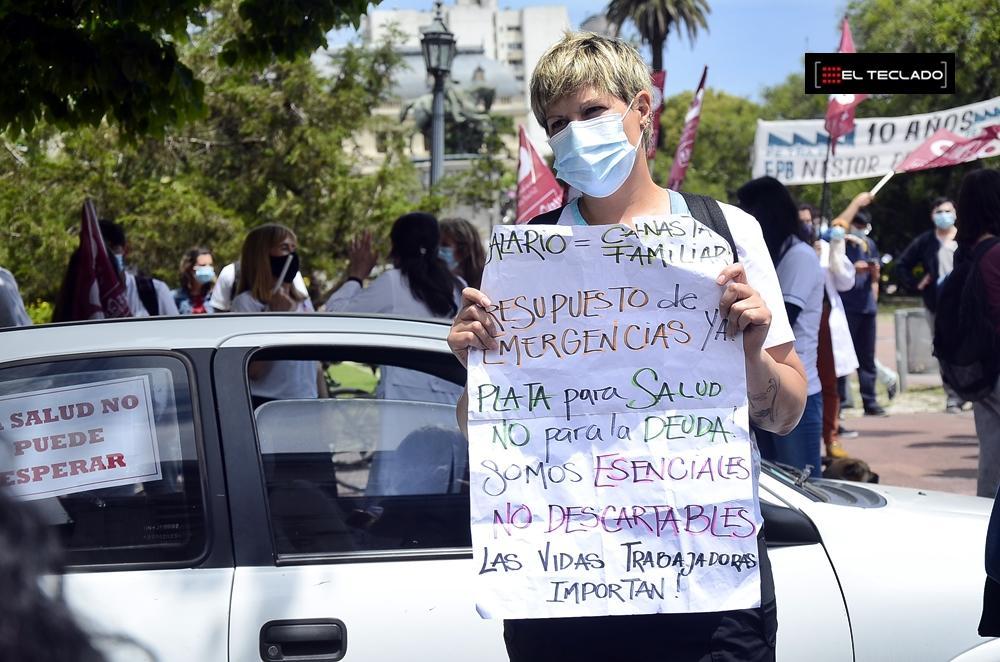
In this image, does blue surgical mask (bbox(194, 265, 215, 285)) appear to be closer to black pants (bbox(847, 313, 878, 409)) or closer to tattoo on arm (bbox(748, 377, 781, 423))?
black pants (bbox(847, 313, 878, 409))

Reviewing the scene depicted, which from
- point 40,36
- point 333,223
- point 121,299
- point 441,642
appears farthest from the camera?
point 333,223

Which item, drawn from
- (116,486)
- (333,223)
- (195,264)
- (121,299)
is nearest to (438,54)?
(195,264)

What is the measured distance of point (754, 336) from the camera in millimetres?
2197

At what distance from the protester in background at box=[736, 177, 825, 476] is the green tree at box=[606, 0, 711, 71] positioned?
146 feet

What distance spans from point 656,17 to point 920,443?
4228cm

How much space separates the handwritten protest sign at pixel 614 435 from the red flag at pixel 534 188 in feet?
27.2

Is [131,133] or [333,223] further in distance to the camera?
[333,223]

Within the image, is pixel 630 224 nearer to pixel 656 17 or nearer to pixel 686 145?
pixel 686 145

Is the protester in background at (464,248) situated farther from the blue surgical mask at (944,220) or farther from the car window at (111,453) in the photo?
the blue surgical mask at (944,220)

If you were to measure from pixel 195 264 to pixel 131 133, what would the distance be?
516cm

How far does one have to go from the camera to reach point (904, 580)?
328cm

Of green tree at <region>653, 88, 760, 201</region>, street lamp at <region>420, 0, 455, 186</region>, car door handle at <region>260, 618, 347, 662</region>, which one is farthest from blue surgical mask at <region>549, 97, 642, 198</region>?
green tree at <region>653, 88, 760, 201</region>

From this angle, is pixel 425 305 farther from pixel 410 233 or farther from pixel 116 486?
pixel 116 486

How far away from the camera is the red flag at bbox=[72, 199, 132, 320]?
740 centimetres
